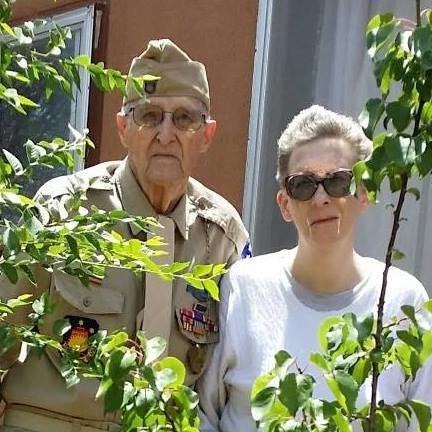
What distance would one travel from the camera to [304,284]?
2.62 meters

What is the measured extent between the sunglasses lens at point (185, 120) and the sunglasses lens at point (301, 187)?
44cm

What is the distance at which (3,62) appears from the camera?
1.77m

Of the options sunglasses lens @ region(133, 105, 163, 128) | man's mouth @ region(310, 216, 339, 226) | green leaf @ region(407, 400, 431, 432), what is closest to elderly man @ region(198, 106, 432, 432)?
man's mouth @ region(310, 216, 339, 226)

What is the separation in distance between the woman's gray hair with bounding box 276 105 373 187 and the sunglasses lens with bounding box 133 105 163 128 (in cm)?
37

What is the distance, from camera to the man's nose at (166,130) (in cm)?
279

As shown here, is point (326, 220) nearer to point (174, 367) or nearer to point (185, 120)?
point (185, 120)

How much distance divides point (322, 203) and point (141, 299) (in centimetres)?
60

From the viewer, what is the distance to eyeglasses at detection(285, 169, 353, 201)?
96.2 inches

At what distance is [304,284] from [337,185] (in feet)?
0.97

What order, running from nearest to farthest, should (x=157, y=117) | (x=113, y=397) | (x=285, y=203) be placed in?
1. (x=113, y=397)
2. (x=285, y=203)
3. (x=157, y=117)

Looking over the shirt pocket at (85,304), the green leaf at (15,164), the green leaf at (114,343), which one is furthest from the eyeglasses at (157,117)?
the green leaf at (114,343)

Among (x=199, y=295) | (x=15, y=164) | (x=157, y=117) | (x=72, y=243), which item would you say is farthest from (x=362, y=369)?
(x=157, y=117)

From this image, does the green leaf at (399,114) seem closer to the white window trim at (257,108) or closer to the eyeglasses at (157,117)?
the eyeglasses at (157,117)

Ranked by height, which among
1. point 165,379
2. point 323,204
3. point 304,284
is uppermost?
point 323,204
